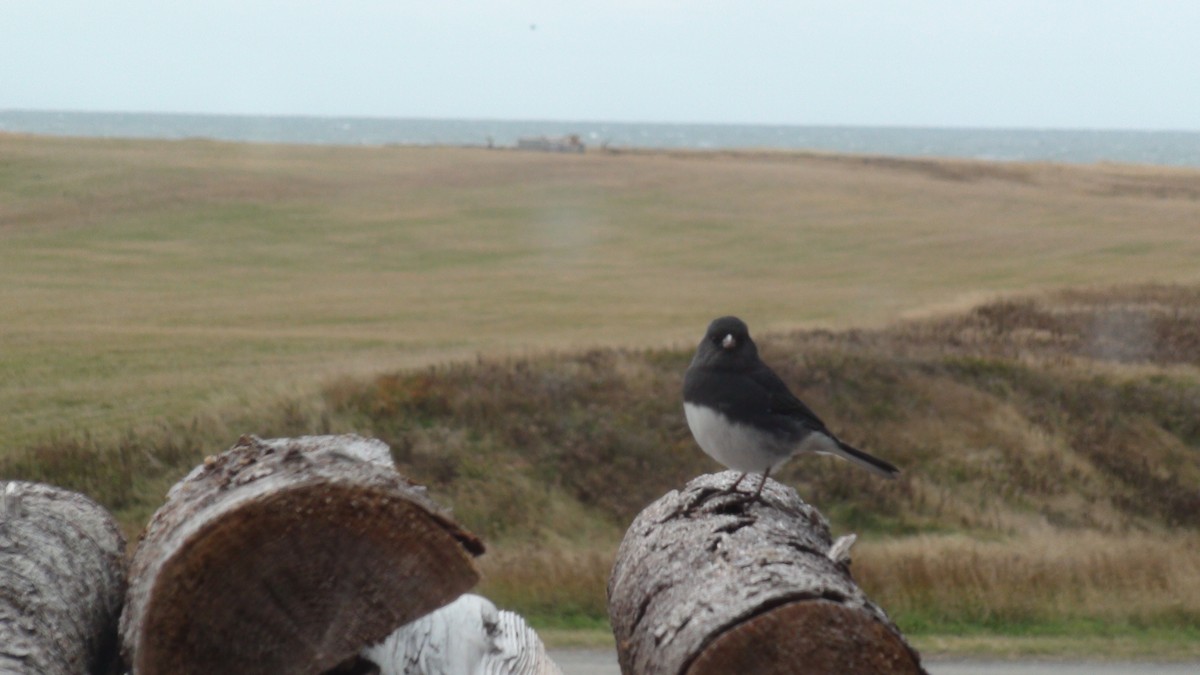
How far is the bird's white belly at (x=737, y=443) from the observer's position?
5.77 meters

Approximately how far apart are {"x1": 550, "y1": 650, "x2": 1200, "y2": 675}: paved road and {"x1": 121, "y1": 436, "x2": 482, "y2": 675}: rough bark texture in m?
6.82

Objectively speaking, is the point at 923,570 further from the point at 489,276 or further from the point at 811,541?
the point at 489,276

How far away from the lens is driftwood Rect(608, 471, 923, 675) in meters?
3.82

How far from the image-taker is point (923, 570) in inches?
538

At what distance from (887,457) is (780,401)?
15677 mm

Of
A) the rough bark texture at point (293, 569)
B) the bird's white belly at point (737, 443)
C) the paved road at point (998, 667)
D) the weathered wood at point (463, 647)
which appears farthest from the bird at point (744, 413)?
the paved road at point (998, 667)

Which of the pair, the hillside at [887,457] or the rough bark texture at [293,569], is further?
the hillside at [887,457]

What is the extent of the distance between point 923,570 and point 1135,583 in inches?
98.1

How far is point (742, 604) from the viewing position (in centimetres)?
391

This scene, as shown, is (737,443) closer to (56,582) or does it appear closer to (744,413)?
(744,413)

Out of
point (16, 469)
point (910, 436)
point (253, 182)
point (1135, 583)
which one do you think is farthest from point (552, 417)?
point (253, 182)

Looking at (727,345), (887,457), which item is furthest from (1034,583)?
(727,345)

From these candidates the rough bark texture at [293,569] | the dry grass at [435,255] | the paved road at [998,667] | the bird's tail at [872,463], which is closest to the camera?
the rough bark texture at [293,569]

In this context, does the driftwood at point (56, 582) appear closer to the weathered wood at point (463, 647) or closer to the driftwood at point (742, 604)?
the weathered wood at point (463, 647)
